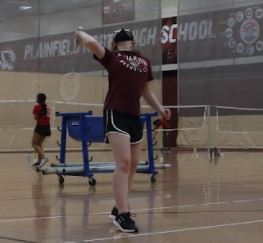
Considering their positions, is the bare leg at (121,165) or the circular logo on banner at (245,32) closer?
the bare leg at (121,165)

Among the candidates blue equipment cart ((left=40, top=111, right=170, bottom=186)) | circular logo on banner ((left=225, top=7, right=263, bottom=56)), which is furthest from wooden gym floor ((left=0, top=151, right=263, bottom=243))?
circular logo on banner ((left=225, top=7, right=263, bottom=56))

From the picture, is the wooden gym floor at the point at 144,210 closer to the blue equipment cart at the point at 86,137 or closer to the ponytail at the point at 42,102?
the blue equipment cart at the point at 86,137

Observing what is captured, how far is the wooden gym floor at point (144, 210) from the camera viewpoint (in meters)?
4.75

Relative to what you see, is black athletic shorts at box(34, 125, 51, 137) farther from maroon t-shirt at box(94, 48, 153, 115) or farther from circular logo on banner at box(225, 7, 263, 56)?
circular logo on banner at box(225, 7, 263, 56)

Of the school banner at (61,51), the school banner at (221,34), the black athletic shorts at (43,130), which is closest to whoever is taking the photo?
the black athletic shorts at (43,130)

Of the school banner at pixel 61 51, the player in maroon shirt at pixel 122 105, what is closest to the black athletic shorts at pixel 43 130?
the player in maroon shirt at pixel 122 105

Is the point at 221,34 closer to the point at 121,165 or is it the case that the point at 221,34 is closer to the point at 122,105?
the point at 122,105

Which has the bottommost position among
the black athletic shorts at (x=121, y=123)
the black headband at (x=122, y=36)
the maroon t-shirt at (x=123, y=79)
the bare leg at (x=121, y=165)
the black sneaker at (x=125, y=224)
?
the black sneaker at (x=125, y=224)

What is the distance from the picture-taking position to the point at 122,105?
16.9 ft

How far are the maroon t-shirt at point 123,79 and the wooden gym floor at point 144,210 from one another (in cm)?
97

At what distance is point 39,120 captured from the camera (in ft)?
44.1

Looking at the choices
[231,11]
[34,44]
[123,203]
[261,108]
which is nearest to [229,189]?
[123,203]

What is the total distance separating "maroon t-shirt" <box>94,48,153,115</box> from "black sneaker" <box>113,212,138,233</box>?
818 millimetres

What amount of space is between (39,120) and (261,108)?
12.1m
